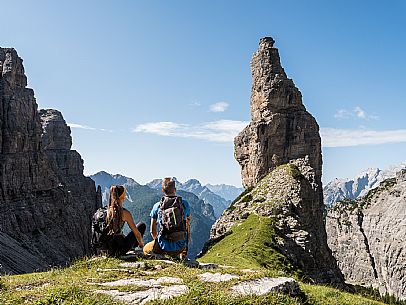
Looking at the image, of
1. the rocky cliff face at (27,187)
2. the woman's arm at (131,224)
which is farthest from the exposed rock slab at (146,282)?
the rocky cliff face at (27,187)

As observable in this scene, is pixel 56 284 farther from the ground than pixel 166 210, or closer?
closer

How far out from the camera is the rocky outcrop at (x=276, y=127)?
224 feet

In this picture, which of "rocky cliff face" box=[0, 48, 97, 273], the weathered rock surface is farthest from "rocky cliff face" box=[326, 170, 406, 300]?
"rocky cliff face" box=[0, 48, 97, 273]

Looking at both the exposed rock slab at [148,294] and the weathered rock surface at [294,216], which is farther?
the weathered rock surface at [294,216]

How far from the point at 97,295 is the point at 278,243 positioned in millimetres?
32218

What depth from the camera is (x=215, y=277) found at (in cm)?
1168

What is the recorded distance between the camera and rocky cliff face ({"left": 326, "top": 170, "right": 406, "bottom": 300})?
131 metres

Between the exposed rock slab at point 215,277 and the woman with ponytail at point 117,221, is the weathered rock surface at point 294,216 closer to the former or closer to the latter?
the woman with ponytail at point 117,221

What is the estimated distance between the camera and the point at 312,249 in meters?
42.5

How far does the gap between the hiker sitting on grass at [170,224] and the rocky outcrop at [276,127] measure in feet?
173

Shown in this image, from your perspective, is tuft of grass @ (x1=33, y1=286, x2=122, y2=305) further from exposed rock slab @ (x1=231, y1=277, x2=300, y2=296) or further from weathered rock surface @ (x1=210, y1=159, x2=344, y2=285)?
weathered rock surface @ (x1=210, y1=159, x2=344, y2=285)

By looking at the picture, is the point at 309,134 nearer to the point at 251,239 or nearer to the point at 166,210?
the point at 251,239

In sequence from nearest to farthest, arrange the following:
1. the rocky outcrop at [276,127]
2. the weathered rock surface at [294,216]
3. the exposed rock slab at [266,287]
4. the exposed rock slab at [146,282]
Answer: the exposed rock slab at [266,287] < the exposed rock slab at [146,282] < the weathered rock surface at [294,216] < the rocky outcrop at [276,127]

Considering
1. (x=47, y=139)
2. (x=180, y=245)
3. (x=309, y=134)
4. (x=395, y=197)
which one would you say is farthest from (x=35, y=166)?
(x=395, y=197)
